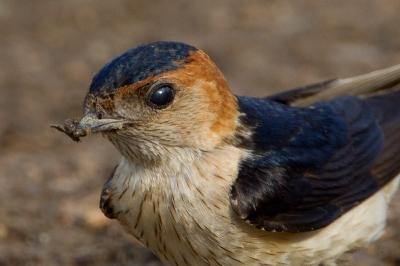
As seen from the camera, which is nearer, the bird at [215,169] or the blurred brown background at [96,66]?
the bird at [215,169]

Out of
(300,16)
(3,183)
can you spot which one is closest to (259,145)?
(3,183)

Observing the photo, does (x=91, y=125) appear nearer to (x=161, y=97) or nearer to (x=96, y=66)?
(x=161, y=97)

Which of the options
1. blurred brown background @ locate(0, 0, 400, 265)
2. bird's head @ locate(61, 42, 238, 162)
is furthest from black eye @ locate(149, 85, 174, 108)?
blurred brown background @ locate(0, 0, 400, 265)

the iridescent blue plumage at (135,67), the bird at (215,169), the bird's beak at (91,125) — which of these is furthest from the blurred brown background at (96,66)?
the iridescent blue plumage at (135,67)

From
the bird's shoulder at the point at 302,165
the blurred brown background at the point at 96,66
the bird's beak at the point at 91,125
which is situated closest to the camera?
the bird's beak at the point at 91,125

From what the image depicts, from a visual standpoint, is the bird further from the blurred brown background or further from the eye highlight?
the blurred brown background

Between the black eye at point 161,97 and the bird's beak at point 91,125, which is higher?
the black eye at point 161,97

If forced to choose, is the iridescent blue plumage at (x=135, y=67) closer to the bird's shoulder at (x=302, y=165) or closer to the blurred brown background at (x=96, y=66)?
the bird's shoulder at (x=302, y=165)
